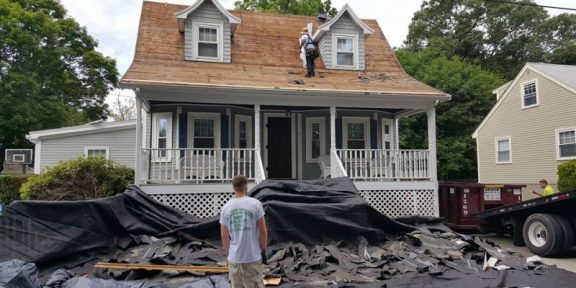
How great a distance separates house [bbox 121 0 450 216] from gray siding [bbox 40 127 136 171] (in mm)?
6666

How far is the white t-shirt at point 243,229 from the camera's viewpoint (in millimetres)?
4336

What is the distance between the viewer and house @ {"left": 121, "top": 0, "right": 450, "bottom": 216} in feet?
33.3

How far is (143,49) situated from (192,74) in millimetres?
2363

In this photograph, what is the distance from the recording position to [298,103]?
11.0m

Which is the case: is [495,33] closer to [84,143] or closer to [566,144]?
[566,144]

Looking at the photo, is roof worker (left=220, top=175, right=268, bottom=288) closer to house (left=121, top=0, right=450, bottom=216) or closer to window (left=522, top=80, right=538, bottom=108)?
house (left=121, top=0, right=450, bottom=216)

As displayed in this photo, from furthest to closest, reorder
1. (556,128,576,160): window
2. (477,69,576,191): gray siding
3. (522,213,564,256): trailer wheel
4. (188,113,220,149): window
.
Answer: (477,69,576,191): gray siding
(556,128,576,160): window
(188,113,220,149): window
(522,213,564,256): trailer wheel

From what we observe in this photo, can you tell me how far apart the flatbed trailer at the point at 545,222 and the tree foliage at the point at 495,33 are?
28314 mm

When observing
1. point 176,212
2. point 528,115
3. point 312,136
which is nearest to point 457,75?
point 528,115

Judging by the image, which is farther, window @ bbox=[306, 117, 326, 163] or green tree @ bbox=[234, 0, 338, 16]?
green tree @ bbox=[234, 0, 338, 16]

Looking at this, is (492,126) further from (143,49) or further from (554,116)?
(143,49)

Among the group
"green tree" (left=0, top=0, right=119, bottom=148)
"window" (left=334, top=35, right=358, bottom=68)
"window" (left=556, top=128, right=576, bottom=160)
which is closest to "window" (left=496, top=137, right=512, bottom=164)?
"window" (left=556, top=128, right=576, bottom=160)

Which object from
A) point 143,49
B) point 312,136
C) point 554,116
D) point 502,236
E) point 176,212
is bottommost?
point 502,236

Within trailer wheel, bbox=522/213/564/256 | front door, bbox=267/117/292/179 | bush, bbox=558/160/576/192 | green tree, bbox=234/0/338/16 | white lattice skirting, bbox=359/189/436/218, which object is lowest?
trailer wheel, bbox=522/213/564/256
